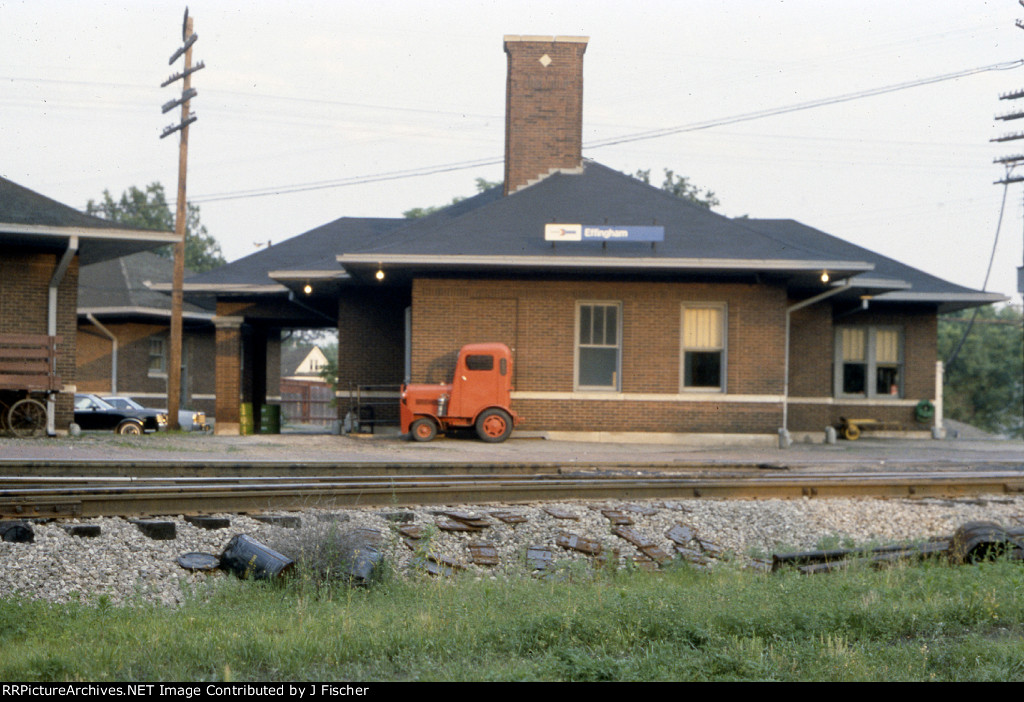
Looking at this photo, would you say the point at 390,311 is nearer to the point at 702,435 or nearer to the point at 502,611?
the point at 702,435

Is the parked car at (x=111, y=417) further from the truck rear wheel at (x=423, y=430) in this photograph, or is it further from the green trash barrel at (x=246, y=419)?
the truck rear wheel at (x=423, y=430)

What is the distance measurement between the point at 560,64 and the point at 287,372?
63.7 m

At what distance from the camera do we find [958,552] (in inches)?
339

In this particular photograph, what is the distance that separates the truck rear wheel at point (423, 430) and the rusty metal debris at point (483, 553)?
11018 millimetres

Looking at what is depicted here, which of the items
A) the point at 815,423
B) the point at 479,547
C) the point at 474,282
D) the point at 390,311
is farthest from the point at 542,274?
the point at 479,547

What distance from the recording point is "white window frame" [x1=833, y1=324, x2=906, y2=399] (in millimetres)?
26438

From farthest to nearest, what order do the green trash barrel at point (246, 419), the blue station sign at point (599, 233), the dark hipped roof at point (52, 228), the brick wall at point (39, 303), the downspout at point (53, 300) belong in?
the green trash barrel at point (246, 419) < the blue station sign at point (599, 233) < the brick wall at point (39, 303) < the downspout at point (53, 300) < the dark hipped roof at point (52, 228)

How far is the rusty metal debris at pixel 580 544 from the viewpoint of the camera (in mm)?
8797

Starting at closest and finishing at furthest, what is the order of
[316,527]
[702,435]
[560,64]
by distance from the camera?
1. [316,527]
2. [702,435]
3. [560,64]

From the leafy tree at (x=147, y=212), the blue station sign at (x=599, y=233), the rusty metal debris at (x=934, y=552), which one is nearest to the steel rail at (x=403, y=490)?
the rusty metal debris at (x=934, y=552)

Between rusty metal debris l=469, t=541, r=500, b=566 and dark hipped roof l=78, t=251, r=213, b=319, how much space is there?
27211 mm

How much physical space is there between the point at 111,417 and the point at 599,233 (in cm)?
1649

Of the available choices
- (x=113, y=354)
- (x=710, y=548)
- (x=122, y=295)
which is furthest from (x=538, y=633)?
(x=122, y=295)

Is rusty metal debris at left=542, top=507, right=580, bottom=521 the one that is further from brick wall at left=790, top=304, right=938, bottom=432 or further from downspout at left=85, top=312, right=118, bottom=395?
downspout at left=85, top=312, right=118, bottom=395
